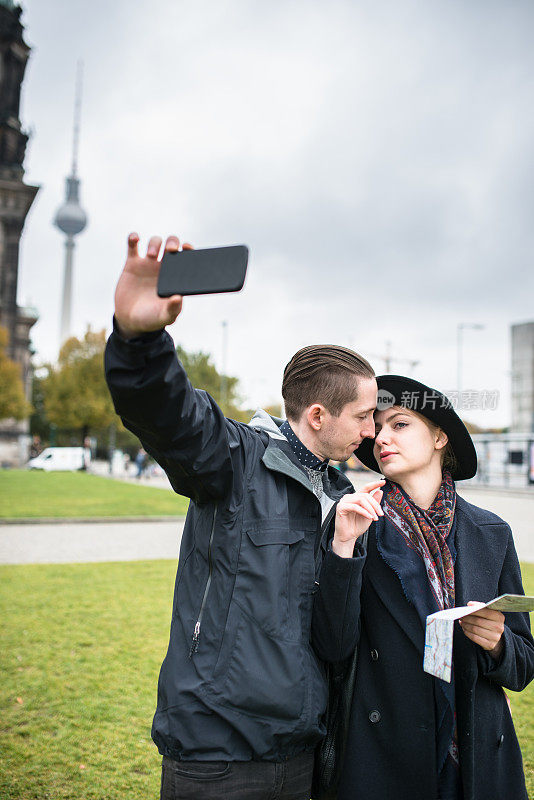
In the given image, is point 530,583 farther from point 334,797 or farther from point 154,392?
point 154,392

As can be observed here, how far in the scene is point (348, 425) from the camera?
2.22 metres

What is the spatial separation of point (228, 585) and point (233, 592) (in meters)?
0.02

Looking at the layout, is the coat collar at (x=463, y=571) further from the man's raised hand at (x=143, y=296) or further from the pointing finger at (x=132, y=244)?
the pointing finger at (x=132, y=244)

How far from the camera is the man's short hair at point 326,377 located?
7.24 ft

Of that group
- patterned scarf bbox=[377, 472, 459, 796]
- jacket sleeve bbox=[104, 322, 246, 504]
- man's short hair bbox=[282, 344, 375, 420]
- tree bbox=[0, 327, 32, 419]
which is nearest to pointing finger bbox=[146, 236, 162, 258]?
jacket sleeve bbox=[104, 322, 246, 504]

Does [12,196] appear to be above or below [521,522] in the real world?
above

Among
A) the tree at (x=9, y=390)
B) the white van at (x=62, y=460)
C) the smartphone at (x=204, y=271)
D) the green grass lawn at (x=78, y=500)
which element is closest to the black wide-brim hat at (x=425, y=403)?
the smartphone at (x=204, y=271)

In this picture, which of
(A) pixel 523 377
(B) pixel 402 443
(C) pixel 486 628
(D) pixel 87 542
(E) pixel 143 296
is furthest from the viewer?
(A) pixel 523 377

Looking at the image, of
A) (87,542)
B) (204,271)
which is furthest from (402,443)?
(87,542)

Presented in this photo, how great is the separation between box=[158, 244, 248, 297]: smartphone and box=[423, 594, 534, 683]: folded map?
1133 millimetres

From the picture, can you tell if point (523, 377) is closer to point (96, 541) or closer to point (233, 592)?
point (96, 541)

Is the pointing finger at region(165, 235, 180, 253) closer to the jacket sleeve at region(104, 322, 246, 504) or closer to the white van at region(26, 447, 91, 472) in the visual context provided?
the jacket sleeve at region(104, 322, 246, 504)

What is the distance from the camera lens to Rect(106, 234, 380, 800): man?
1725 mm

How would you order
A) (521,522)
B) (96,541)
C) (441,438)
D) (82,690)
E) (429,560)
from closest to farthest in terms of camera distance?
(429,560) < (441,438) < (82,690) < (96,541) < (521,522)
